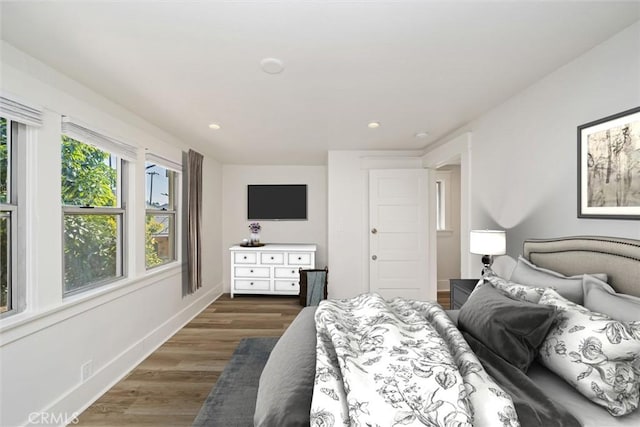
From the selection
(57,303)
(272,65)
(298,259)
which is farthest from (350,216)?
(57,303)

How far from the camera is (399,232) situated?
420cm

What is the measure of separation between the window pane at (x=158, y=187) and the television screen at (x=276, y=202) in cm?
173

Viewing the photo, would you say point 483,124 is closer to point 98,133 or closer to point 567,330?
point 567,330

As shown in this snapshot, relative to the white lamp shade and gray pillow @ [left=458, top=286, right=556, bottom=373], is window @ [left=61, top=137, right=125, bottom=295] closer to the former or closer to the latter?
gray pillow @ [left=458, top=286, right=556, bottom=373]

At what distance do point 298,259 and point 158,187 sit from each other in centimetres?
224

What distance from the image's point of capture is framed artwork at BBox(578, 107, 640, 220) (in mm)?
1483

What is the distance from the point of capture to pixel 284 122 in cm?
290

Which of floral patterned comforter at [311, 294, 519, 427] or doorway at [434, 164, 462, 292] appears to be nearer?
floral patterned comforter at [311, 294, 519, 427]

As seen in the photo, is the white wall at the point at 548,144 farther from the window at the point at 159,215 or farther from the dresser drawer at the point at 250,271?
the window at the point at 159,215

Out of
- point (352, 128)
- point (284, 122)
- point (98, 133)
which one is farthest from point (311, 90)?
point (98, 133)

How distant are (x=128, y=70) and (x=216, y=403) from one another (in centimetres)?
214

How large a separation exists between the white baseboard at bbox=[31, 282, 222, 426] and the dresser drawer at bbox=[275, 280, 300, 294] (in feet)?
4.55

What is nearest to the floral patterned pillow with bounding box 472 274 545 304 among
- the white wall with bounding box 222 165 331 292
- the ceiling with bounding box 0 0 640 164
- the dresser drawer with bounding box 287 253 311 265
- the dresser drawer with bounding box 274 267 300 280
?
the ceiling with bounding box 0 0 640 164

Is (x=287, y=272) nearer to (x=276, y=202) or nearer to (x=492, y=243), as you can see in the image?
(x=276, y=202)
